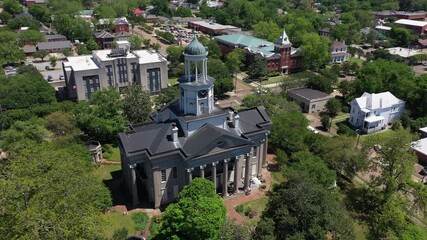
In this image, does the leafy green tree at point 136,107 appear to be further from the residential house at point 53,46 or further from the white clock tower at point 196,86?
the residential house at point 53,46

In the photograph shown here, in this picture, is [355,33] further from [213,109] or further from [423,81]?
[213,109]

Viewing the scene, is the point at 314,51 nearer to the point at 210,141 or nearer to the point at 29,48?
the point at 210,141

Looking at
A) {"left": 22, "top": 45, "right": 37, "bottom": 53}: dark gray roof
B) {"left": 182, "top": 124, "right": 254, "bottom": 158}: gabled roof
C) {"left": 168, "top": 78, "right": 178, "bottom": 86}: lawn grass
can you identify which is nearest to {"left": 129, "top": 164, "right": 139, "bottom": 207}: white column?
{"left": 182, "top": 124, "right": 254, "bottom": 158}: gabled roof

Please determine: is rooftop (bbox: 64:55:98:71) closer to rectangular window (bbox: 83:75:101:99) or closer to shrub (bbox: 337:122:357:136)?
rectangular window (bbox: 83:75:101:99)

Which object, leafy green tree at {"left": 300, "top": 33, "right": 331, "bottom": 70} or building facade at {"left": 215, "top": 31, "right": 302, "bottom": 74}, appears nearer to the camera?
building facade at {"left": 215, "top": 31, "right": 302, "bottom": 74}

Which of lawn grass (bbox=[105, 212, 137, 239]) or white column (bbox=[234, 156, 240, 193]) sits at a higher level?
white column (bbox=[234, 156, 240, 193])
